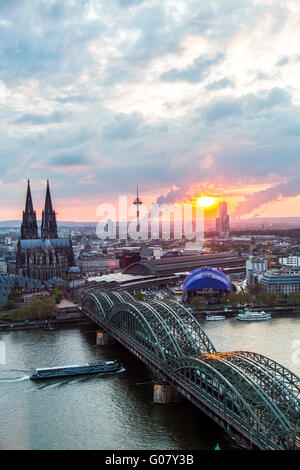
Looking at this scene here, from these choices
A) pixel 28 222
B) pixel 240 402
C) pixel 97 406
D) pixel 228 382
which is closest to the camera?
pixel 240 402

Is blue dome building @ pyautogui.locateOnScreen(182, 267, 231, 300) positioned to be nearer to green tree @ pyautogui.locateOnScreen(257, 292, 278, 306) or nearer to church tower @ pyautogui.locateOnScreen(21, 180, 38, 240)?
green tree @ pyautogui.locateOnScreen(257, 292, 278, 306)

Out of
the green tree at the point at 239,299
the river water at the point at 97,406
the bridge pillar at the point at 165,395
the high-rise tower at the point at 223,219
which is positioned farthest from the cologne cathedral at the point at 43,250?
the high-rise tower at the point at 223,219

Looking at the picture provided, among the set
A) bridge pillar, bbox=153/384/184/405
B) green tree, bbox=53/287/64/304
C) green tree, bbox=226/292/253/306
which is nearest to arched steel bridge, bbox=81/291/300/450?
bridge pillar, bbox=153/384/184/405

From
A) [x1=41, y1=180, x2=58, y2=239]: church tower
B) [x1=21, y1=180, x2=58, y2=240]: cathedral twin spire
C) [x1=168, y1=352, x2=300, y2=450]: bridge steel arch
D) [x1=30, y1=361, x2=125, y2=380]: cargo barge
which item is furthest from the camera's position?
[x1=41, y1=180, x2=58, y2=239]: church tower

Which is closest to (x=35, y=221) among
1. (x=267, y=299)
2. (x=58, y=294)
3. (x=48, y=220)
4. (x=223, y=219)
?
(x=48, y=220)

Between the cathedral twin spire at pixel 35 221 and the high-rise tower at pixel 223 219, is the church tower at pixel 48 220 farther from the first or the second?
the high-rise tower at pixel 223 219

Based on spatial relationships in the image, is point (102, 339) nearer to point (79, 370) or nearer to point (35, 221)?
point (79, 370)
